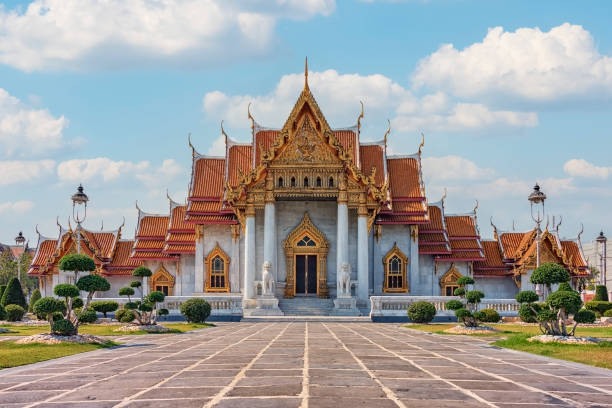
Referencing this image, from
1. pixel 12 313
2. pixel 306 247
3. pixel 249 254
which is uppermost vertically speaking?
pixel 306 247

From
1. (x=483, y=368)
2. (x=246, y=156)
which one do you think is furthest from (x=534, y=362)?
(x=246, y=156)

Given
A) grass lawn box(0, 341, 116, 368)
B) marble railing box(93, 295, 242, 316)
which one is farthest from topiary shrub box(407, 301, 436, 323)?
grass lawn box(0, 341, 116, 368)

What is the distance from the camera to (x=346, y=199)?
40000 millimetres

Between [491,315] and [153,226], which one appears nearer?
[491,315]

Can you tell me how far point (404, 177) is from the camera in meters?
45.9

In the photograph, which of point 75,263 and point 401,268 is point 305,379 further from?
point 401,268

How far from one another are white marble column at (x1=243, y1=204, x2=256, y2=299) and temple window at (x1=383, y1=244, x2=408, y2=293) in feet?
26.9

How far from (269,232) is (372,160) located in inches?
396

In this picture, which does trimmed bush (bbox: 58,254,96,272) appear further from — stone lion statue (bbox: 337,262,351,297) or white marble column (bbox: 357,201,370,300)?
white marble column (bbox: 357,201,370,300)

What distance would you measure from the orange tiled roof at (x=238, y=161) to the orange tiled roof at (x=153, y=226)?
5.53m

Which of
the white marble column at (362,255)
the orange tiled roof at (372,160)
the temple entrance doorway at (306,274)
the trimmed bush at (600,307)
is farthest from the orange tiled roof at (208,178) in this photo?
the trimmed bush at (600,307)

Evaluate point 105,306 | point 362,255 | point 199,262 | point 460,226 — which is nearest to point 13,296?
point 105,306

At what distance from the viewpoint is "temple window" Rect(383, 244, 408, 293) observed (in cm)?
4281

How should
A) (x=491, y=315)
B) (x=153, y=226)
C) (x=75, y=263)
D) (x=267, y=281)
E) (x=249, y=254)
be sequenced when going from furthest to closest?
(x=153, y=226)
(x=249, y=254)
(x=267, y=281)
(x=491, y=315)
(x=75, y=263)
